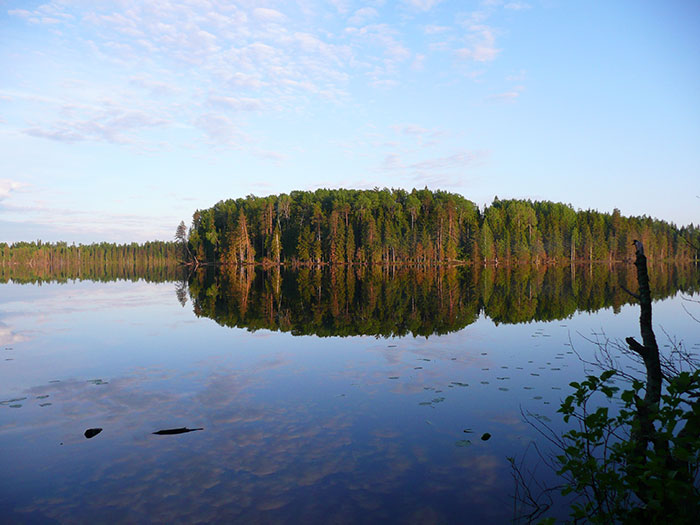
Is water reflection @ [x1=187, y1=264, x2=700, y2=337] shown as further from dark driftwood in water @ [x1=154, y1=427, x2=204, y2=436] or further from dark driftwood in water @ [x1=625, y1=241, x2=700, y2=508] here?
dark driftwood in water @ [x1=625, y1=241, x2=700, y2=508]

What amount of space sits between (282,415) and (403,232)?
112 m

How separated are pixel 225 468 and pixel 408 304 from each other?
22404 millimetres

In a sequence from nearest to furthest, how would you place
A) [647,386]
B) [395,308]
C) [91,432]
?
1. [647,386]
2. [91,432]
3. [395,308]

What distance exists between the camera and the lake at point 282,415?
6.79 meters

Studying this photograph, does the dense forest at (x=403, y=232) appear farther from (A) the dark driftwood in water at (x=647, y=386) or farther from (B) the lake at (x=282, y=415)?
(A) the dark driftwood in water at (x=647, y=386)

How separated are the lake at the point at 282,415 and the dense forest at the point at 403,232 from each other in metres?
91.3

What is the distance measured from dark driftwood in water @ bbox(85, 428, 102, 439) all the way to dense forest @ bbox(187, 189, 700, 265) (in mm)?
102512

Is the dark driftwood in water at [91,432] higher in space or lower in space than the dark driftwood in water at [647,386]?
lower

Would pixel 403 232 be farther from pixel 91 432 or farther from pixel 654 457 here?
pixel 654 457

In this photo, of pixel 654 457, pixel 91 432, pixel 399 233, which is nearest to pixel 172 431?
pixel 91 432

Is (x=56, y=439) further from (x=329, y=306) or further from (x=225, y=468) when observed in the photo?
(x=329, y=306)

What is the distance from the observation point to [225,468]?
7742 mm

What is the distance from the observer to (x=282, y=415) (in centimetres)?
1019

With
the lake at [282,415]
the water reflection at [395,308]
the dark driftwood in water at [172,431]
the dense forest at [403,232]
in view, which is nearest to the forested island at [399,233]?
the dense forest at [403,232]
